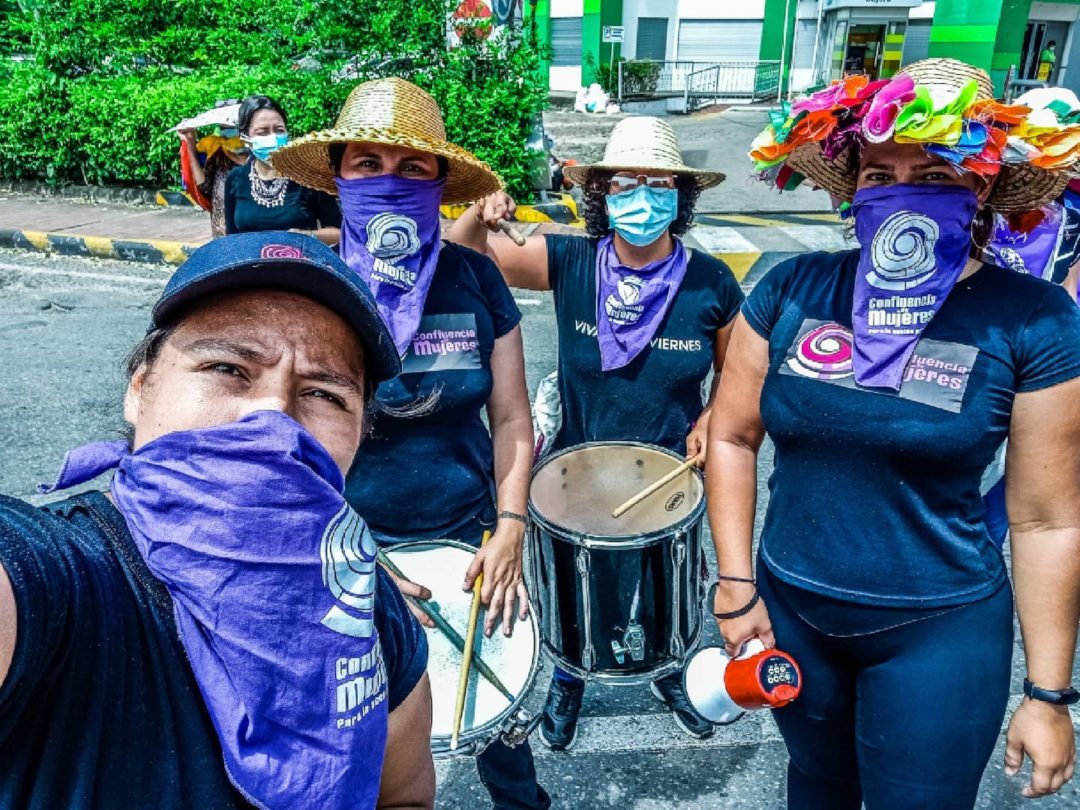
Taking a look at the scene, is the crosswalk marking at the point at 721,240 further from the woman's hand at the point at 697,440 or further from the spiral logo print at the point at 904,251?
the spiral logo print at the point at 904,251

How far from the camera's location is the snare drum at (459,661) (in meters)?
1.80

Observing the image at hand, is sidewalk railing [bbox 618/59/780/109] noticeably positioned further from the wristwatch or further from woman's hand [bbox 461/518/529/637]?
the wristwatch

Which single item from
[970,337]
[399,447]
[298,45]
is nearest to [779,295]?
[970,337]

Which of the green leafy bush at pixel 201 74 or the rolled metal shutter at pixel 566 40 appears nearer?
the green leafy bush at pixel 201 74

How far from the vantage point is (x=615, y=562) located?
2314 millimetres

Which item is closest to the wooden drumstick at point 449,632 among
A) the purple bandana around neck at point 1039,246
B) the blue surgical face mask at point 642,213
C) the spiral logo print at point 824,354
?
the spiral logo print at point 824,354

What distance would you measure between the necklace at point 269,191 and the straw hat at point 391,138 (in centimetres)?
204

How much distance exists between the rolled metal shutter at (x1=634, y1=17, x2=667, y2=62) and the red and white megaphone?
2701 centimetres

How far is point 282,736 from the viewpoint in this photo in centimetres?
92

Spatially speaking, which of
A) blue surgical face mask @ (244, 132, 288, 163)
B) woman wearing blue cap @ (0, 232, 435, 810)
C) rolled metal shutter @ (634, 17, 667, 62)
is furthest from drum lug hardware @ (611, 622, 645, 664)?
rolled metal shutter @ (634, 17, 667, 62)

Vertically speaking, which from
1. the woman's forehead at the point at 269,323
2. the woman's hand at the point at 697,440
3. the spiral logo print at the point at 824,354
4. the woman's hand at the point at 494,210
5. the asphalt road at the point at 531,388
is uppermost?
the woman's forehead at the point at 269,323

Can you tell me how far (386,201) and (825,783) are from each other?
1.85 metres

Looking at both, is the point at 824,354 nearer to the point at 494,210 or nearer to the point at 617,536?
the point at 617,536

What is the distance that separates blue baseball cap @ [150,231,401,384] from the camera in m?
1.10
